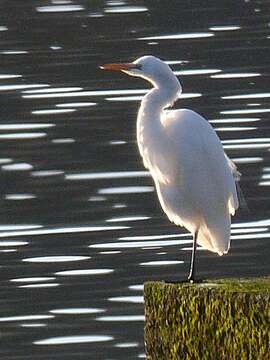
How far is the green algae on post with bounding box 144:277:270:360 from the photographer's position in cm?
417

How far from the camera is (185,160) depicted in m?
6.54

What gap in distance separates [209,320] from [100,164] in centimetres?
611

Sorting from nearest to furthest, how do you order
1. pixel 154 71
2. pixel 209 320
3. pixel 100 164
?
pixel 209 320, pixel 154 71, pixel 100 164

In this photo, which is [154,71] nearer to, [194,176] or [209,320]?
[194,176]

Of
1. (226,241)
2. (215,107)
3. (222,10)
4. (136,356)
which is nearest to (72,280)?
(136,356)

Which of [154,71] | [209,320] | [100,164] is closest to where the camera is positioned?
[209,320]

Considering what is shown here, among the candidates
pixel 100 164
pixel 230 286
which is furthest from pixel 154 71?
pixel 100 164

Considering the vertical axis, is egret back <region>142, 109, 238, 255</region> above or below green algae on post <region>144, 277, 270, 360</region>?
below

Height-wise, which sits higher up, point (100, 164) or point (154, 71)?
point (154, 71)

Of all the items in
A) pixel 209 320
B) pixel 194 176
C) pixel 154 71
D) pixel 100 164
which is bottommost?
pixel 100 164

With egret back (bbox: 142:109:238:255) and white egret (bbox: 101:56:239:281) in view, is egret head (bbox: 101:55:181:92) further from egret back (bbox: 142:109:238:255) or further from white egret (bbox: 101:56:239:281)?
egret back (bbox: 142:109:238:255)

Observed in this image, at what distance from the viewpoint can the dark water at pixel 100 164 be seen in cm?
809

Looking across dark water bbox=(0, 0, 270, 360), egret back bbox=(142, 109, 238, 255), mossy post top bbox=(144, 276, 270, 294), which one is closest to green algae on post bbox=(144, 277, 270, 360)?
mossy post top bbox=(144, 276, 270, 294)

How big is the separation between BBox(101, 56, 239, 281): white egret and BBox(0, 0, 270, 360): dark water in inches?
43.0
